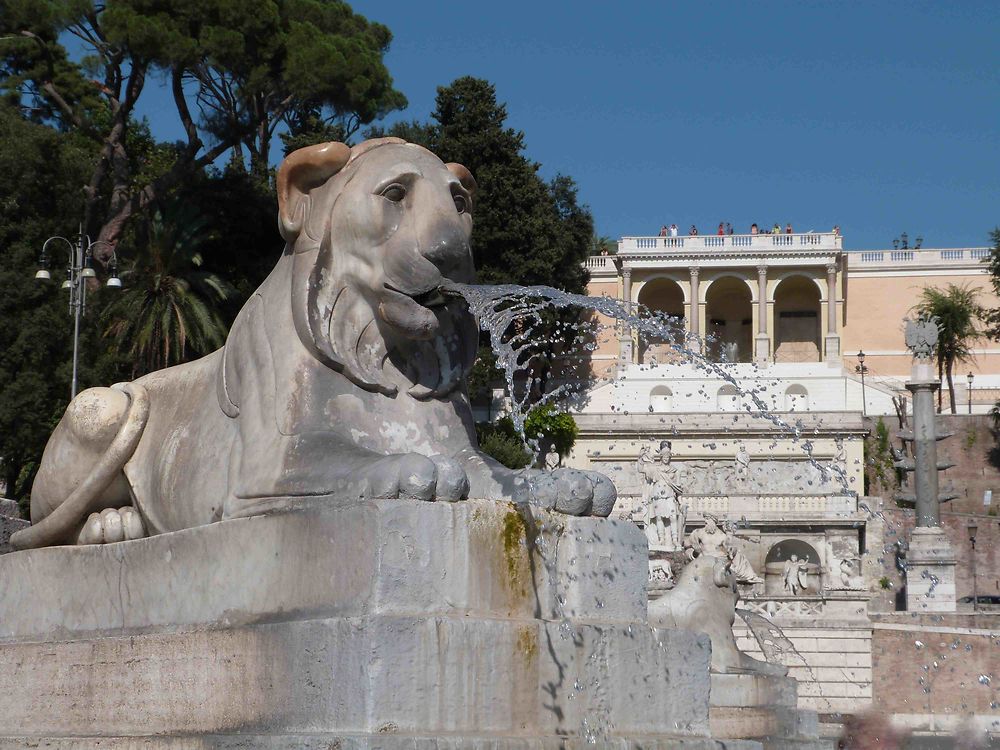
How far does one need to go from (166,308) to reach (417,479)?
2288 centimetres

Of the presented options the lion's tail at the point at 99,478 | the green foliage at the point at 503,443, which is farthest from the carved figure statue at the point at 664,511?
the lion's tail at the point at 99,478

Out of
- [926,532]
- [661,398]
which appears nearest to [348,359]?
[926,532]

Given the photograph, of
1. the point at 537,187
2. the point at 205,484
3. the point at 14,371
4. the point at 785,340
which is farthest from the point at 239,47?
the point at 785,340

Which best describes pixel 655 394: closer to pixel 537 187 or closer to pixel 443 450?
pixel 537 187

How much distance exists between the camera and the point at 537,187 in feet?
128

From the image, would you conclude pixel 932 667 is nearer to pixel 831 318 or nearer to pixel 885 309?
pixel 831 318

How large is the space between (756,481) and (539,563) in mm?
36454

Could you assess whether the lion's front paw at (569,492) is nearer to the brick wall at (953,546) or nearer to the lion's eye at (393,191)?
the lion's eye at (393,191)

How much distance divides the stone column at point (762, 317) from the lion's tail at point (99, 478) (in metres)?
61.2

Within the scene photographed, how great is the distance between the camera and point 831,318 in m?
65.7

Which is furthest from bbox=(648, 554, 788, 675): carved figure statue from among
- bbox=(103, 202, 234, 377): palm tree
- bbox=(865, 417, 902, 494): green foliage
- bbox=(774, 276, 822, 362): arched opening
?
bbox=(774, 276, 822, 362): arched opening

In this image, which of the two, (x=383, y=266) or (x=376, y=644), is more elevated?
(x=383, y=266)

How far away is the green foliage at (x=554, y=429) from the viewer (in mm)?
42656

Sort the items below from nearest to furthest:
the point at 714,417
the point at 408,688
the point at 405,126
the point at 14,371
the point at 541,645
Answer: the point at 408,688 < the point at 541,645 < the point at 14,371 < the point at 405,126 < the point at 714,417
